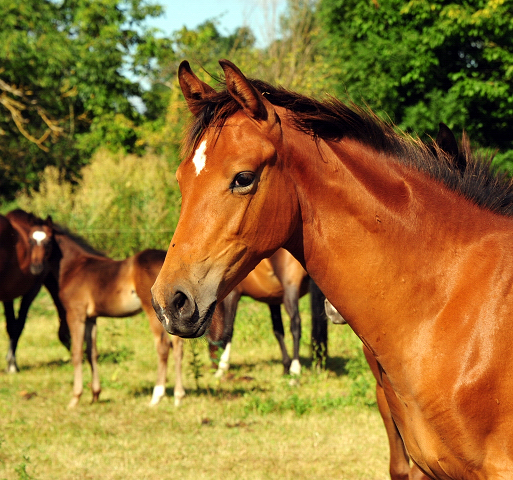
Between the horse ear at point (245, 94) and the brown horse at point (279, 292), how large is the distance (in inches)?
225

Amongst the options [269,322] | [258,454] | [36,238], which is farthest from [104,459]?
[269,322]

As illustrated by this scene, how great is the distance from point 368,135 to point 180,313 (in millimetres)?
967

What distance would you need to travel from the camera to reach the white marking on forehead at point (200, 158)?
80.0 inches

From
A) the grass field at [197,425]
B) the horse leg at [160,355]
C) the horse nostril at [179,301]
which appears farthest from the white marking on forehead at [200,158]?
the horse leg at [160,355]

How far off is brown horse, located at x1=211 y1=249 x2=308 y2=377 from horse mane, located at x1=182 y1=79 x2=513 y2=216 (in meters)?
5.44

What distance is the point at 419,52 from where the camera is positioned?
11938 mm

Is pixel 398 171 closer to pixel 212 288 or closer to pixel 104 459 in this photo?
pixel 212 288

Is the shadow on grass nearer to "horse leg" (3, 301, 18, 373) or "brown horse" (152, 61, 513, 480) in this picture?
"horse leg" (3, 301, 18, 373)

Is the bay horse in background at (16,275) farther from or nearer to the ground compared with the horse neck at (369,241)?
nearer to the ground

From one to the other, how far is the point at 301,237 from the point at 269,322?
877 cm

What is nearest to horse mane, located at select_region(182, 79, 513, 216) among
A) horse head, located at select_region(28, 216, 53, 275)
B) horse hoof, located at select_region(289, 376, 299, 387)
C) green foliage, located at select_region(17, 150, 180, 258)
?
horse hoof, located at select_region(289, 376, 299, 387)

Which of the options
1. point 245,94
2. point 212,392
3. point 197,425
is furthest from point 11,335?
point 245,94

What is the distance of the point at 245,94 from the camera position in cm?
198

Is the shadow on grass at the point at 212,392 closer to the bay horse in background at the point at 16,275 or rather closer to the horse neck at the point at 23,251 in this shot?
the bay horse in background at the point at 16,275
